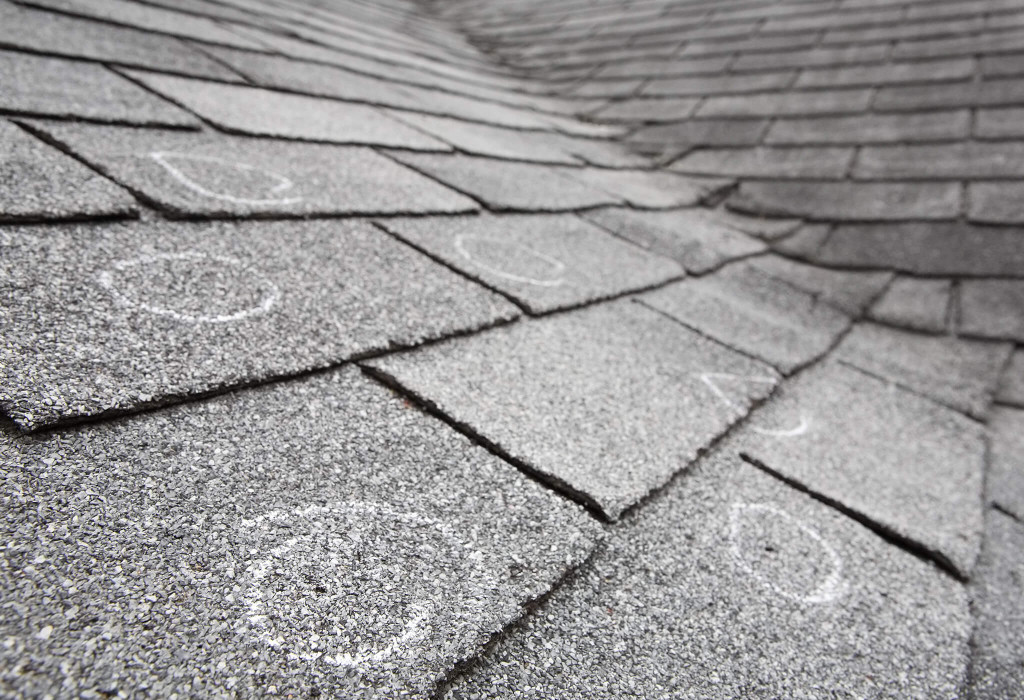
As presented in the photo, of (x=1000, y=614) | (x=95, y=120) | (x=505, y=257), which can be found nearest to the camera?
(x=1000, y=614)

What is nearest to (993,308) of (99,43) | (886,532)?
(886,532)

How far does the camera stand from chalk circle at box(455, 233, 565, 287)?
4.49ft

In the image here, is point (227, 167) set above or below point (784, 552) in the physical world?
above

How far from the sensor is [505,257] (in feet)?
4.74

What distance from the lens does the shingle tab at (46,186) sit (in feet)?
3.01

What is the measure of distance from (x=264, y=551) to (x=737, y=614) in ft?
1.87

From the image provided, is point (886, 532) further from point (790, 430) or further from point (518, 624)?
point (518, 624)

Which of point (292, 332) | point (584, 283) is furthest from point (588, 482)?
point (584, 283)

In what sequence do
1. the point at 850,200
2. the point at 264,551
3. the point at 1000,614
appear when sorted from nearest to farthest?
the point at 264,551 → the point at 1000,614 → the point at 850,200

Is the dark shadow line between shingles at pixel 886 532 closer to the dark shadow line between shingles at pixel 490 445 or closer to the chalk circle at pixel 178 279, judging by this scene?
the dark shadow line between shingles at pixel 490 445

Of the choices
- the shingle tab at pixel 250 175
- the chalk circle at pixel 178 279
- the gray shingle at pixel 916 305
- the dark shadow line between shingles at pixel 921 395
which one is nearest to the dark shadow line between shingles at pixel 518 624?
the chalk circle at pixel 178 279

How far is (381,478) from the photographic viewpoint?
761 mm

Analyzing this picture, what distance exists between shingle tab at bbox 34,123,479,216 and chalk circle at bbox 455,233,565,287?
0.46 ft

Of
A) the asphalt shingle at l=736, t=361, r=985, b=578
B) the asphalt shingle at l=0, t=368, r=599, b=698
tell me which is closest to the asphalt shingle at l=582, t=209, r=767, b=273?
the asphalt shingle at l=736, t=361, r=985, b=578
